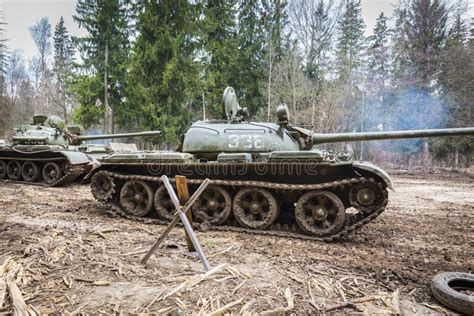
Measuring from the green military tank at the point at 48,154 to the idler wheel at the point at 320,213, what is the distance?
282 inches

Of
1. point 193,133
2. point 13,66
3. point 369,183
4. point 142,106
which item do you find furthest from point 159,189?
point 13,66

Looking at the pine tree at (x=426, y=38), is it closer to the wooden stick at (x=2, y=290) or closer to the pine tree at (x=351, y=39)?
the pine tree at (x=351, y=39)

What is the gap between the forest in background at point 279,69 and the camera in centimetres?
2231

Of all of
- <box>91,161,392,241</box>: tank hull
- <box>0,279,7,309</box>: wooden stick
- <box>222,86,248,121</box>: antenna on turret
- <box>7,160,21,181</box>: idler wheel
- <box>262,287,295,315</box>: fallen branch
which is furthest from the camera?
<box>7,160,21,181</box>: idler wheel

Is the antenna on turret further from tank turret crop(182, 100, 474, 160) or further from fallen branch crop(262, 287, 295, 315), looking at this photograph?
fallen branch crop(262, 287, 295, 315)

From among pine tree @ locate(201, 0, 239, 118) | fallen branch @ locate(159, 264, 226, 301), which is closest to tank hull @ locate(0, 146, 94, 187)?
fallen branch @ locate(159, 264, 226, 301)

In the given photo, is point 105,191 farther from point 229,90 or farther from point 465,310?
point 465,310

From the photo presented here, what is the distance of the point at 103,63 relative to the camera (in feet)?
82.7

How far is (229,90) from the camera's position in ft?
27.5

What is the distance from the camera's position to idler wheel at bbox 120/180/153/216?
25.2 feet

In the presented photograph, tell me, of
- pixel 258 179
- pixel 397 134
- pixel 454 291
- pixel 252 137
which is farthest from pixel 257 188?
pixel 454 291

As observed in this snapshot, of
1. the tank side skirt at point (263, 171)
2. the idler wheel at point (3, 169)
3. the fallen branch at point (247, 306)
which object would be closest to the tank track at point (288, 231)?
the tank side skirt at point (263, 171)

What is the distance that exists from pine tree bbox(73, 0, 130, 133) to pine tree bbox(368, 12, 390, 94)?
1886 cm

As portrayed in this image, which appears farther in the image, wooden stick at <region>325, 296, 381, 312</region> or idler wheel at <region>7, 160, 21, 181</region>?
idler wheel at <region>7, 160, 21, 181</region>
